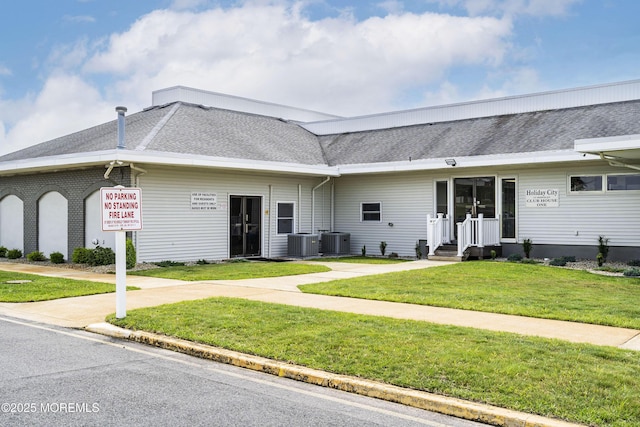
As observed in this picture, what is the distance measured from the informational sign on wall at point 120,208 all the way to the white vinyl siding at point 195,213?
9.32 m

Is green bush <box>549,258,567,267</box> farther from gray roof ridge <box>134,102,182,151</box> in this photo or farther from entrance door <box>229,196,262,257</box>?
gray roof ridge <box>134,102,182,151</box>

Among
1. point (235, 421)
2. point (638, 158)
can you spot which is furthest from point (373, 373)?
point (638, 158)

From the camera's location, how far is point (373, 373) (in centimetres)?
687

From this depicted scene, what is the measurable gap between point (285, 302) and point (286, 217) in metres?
13.1

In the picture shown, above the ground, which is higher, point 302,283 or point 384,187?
point 384,187

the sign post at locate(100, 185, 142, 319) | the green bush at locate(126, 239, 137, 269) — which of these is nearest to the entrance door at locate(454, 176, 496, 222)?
the green bush at locate(126, 239, 137, 269)

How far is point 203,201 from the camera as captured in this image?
2155cm

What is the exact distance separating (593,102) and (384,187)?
26.9ft

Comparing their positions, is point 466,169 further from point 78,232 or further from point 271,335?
point 271,335

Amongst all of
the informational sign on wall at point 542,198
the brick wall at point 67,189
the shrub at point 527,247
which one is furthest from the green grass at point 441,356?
the informational sign on wall at point 542,198

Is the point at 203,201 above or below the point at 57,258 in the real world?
above

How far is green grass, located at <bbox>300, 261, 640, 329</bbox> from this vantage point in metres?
10.6

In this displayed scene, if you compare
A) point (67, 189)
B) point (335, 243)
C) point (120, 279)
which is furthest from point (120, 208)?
point (335, 243)

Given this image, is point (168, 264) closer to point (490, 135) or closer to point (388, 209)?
point (388, 209)
